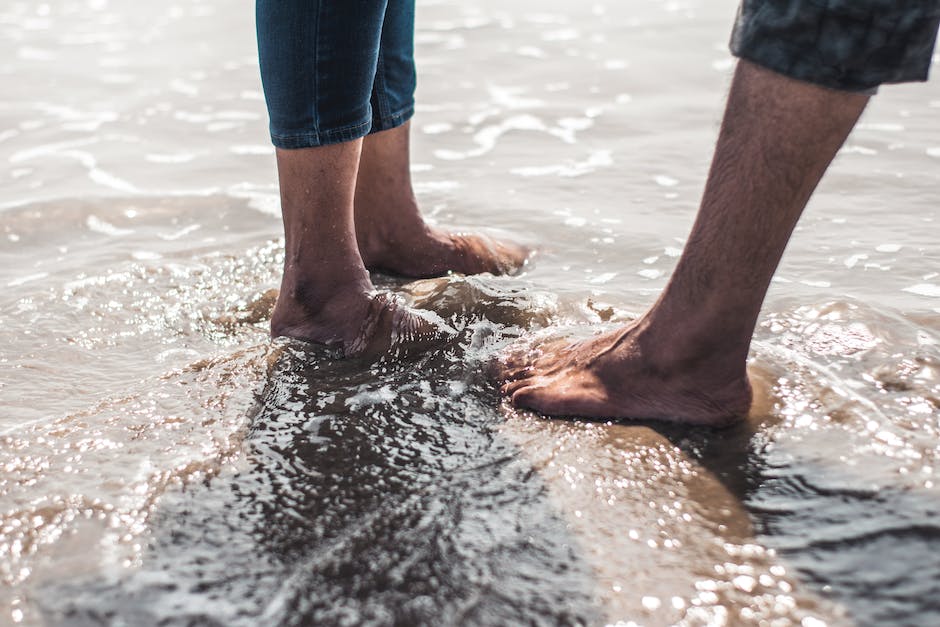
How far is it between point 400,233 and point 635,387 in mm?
984

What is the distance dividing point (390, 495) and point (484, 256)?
117cm

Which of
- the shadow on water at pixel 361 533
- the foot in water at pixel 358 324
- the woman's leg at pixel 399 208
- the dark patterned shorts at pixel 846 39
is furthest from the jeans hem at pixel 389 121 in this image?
the dark patterned shorts at pixel 846 39

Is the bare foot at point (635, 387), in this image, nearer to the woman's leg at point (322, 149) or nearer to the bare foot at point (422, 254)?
the woman's leg at point (322, 149)

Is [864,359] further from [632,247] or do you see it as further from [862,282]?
[632,247]

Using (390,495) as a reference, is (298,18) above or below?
above

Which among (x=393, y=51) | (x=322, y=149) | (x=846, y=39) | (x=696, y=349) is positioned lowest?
(x=696, y=349)

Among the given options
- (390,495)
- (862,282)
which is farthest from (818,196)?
(390,495)

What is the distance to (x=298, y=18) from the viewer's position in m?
1.77

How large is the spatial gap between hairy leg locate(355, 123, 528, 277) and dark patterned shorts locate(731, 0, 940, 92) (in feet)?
3.82

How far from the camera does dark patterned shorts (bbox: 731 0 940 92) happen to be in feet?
4.47

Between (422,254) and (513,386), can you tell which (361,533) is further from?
(422,254)

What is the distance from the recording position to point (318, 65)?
1813 millimetres

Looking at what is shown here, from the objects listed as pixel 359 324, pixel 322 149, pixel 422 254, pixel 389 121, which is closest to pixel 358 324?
pixel 359 324

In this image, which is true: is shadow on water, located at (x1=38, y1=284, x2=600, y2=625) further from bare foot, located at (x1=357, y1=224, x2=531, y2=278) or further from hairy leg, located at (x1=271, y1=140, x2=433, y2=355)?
bare foot, located at (x1=357, y1=224, x2=531, y2=278)
